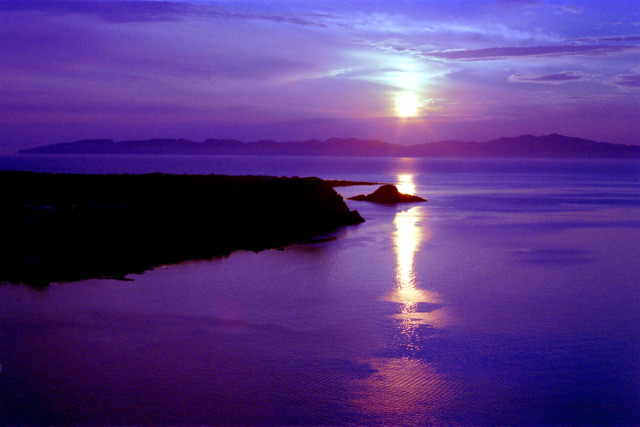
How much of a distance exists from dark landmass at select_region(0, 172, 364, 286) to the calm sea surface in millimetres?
1106

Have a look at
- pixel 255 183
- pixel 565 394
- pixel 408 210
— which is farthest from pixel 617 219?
pixel 565 394

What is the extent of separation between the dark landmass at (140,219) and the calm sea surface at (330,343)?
43.5 inches

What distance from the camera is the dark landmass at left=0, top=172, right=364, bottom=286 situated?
52.0 ft

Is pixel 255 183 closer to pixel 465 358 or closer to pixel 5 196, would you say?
pixel 5 196

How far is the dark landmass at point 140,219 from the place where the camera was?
1585 centimetres

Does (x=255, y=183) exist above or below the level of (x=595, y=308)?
above

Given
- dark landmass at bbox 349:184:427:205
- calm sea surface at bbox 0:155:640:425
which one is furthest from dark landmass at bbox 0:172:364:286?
dark landmass at bbox 349:184:427:205

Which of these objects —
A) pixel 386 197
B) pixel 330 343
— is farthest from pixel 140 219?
pixel 386 197

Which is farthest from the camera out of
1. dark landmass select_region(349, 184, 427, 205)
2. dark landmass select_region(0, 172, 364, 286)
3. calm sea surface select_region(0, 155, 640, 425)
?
dark landmass select_region(349, 184, 427, 205)

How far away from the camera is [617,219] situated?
105ft

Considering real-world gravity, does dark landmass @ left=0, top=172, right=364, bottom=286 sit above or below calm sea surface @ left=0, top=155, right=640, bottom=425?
above

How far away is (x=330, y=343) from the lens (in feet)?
34.2

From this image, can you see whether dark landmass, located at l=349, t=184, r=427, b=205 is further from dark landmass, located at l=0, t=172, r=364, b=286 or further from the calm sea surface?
the calm sea surface

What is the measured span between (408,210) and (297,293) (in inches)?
881
